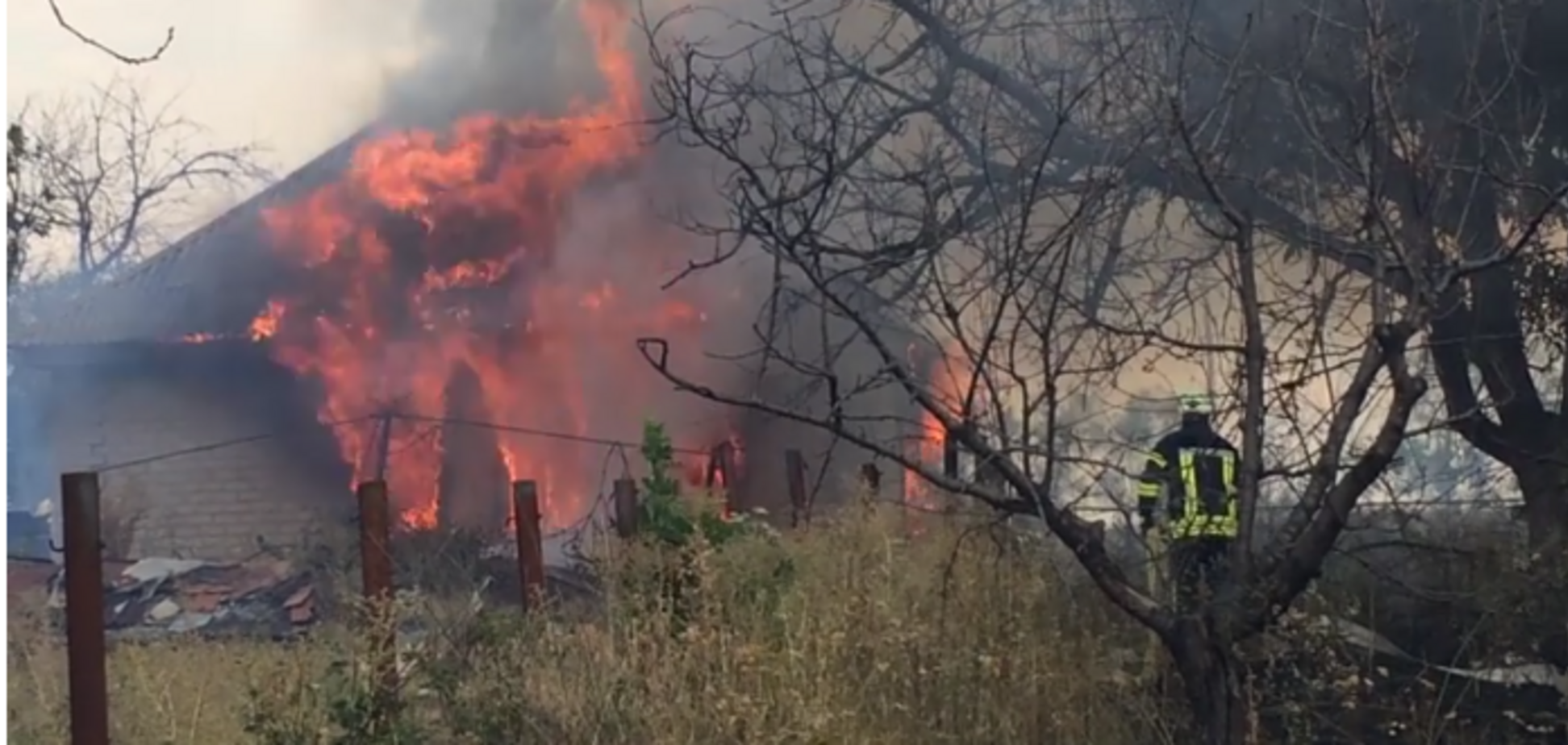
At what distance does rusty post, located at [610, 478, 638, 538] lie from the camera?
7527 mm

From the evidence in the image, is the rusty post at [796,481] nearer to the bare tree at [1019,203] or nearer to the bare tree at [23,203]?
the bare tree at [1019,203]

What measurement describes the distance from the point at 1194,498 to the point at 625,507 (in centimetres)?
315

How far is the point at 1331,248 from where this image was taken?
673 cm

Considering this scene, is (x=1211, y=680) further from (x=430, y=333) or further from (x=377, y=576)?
(x=430, y=333)

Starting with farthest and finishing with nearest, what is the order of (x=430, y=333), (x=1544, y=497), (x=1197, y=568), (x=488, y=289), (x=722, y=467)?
1. (x=488, y=289)
2. (x=430, y=333)
3. (x=722, y=467)
4. (x=1544, y=497)
5. (x=1197, y=568)

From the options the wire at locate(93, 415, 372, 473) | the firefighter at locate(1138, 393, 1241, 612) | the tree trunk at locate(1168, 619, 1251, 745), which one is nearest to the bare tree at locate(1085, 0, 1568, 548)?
the firefighter at locate(1138, 393, 1241, 612)

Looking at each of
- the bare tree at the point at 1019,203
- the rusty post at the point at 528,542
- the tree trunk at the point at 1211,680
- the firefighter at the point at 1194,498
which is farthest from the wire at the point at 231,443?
the tree trunk at the point at 1211,680

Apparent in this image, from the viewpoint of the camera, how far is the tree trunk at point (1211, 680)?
13.3 ft

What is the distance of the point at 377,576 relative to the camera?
20.6 ft

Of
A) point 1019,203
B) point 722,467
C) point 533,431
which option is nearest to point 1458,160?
point 1019,203

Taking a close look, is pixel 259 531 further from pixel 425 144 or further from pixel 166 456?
pixel 425 144

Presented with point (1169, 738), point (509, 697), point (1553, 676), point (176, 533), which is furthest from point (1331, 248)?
point (176, 533)

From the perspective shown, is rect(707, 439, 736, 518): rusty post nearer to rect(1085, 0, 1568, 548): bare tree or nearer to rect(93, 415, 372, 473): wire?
rect(93, 415, 372, 473): wire

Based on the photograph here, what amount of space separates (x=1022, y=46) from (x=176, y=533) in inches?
289
